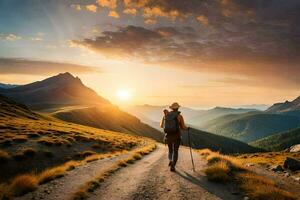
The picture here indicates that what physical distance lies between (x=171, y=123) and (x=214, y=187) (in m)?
4.74

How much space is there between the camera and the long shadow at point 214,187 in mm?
10914

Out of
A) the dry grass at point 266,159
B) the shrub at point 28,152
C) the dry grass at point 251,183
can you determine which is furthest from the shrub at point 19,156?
the dry grass at point 266,159

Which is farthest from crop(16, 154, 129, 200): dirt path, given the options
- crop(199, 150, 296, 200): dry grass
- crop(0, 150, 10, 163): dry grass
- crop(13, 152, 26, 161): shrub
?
crop(13, 152, 26, 161): shrub

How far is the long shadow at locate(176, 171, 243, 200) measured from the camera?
10.9m

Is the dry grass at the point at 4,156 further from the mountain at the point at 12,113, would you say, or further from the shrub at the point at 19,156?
the mountain at the point at 12,113

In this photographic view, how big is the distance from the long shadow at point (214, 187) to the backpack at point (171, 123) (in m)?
2.55

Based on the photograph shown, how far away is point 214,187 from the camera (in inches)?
481

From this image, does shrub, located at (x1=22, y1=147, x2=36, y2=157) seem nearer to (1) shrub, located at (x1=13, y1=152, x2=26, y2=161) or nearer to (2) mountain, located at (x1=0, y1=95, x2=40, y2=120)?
(1) shrub, located at (x1=13, y1=152, x2=26, y2=161)

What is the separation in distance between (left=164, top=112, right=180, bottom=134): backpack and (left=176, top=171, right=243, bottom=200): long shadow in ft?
8.38

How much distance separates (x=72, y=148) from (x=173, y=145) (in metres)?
26.0

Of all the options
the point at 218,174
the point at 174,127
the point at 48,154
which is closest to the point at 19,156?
the point at 48,154

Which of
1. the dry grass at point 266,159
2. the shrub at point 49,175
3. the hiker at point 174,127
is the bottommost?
the dry grass at point 266,159

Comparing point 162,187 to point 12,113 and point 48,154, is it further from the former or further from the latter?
point 12,113

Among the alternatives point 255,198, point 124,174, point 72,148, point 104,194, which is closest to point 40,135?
point 72,148
